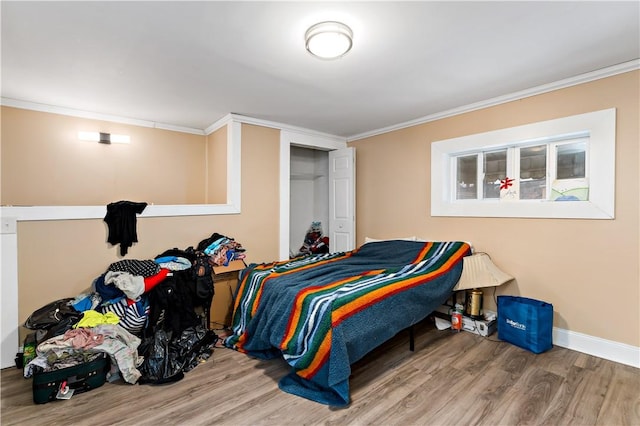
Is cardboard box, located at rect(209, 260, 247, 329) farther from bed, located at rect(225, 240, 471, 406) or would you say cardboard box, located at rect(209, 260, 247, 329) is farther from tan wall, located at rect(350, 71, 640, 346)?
tan wall, located at rect(350, 71, 640, 346)

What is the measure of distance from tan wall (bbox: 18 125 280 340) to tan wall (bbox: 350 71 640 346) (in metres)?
1.92

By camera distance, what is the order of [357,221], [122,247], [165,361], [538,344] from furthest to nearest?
[357,221], [122,247], [538,344], [165,361]

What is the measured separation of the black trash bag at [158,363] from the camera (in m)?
2.18

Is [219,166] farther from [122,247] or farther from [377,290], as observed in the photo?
[377,290]

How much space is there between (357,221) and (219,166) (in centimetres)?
216

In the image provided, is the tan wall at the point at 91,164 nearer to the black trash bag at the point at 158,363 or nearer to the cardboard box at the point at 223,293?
the cardboard box at the point at 223,293

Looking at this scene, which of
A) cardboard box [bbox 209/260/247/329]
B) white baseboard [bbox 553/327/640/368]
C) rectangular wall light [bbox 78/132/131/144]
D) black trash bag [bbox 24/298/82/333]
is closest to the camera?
black trash bag [bbox 24/298/82/333]

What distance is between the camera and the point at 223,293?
3.15 meters

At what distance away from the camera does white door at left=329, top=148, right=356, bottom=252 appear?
4535 mm

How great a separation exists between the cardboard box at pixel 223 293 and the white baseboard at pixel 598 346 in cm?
309

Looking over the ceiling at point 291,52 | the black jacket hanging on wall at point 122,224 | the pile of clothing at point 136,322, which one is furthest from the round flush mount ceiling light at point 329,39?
the black jacket hanging on wall at point 122,224

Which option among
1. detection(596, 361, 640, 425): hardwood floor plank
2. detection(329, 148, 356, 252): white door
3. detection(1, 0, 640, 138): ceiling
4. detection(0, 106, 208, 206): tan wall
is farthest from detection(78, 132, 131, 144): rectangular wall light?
detection(596, 361, 640, 425): hardwood floor plank

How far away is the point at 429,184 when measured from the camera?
3.72 meters

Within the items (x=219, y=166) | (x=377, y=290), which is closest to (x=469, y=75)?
(x=377, y=290)
